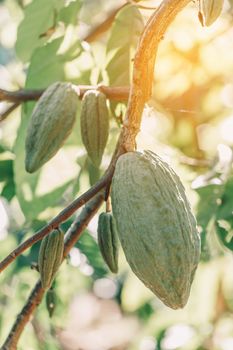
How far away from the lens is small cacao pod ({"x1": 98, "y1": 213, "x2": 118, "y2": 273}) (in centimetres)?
140

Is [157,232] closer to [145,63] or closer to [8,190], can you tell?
[145,63]

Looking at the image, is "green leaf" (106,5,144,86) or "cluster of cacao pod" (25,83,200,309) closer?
"cluster of cacao pod" (25,83,200,309)

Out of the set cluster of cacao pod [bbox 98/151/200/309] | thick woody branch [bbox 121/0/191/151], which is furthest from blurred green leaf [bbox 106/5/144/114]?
cluster of cacao pod [bbox 98/151/200/309]

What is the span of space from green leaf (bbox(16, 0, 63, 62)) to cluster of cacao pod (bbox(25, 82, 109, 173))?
0.62 m

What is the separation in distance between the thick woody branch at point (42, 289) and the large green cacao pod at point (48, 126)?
130mm

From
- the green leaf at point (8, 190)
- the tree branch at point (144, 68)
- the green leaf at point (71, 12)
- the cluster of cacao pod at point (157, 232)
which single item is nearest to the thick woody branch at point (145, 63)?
the tree branch at point (144, 68)

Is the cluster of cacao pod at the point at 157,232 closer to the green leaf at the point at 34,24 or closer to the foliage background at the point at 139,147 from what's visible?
the foliage background at the point at 139,147

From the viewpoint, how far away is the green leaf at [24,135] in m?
1.92

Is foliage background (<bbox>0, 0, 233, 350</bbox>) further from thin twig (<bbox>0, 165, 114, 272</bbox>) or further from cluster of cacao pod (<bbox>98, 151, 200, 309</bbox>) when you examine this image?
cluster of cacao pod (<bbox>98, 151, 200, 309</bbox>)

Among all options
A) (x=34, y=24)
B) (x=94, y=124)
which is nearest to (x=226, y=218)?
(x=94, y=124)

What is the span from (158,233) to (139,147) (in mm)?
811

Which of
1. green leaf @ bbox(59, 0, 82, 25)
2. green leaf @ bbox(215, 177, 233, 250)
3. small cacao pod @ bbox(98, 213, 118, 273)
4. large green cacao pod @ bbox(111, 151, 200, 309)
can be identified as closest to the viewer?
large green cacao pod @ bbox(111, 151, 200, 309)

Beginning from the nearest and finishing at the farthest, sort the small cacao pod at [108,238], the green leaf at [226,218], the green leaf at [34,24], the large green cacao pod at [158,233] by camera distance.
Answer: the large green cacao pod at [158,233] → the small cacao pod at [108,238] → the green leaf at [226,218] → the green leaf at [34,24]

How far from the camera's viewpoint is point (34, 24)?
85.7 inches
